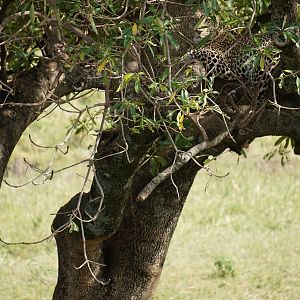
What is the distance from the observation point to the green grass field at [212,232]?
841cm

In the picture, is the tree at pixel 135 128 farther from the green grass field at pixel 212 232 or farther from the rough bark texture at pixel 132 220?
the green grass field at pixel 212 232

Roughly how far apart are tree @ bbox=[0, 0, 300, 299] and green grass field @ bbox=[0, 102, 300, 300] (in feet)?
5.99

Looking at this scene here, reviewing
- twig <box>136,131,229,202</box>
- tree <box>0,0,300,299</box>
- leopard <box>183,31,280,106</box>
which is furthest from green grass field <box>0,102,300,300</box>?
twig <box>136,131,229,202</box>

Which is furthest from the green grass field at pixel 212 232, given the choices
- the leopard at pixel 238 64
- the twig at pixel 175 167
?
the twig at pixel 175 167

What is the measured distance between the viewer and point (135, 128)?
4020 millimetres

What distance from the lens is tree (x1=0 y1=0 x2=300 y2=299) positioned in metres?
4.17

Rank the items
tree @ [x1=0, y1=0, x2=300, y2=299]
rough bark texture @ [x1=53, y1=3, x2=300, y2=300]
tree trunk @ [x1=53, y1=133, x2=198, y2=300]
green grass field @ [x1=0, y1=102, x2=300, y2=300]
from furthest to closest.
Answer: green grass field @ [x1=0, y1=102, x2=300, y2=300]
tree trunk @ [x1=53, y1=133, x2=198, y2=300]
rough bark texture @ [x1=53, y1=3, x2=300, y2=300]
tree @ [x1=0, y1=0, x2=300, y2=299]

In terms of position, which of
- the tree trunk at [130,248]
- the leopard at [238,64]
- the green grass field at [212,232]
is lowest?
the tree trunk at [130,248]

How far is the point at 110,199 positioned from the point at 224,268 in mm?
4409

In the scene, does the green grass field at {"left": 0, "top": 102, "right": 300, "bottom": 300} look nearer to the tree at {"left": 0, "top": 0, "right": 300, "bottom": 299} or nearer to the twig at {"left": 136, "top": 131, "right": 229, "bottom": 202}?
the tree at {"left": 0, "top": 0, "right": 300, "bottom": 299}

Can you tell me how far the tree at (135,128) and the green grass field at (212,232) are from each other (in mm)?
1827

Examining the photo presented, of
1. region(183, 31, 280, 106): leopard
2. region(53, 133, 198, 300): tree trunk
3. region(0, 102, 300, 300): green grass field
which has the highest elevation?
region(0, 102, 300, 300): green grass field

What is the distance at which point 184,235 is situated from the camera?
33.6 ft

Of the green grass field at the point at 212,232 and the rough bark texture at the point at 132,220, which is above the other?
the green grass field at the point at 212,232
